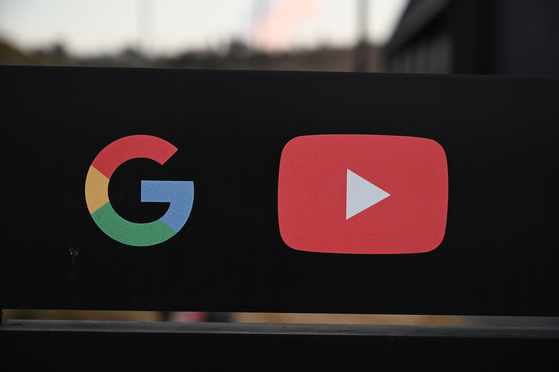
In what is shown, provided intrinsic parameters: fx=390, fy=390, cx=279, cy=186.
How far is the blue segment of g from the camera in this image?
5.67ft

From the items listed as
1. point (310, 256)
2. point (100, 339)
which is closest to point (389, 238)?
point (310, 256)

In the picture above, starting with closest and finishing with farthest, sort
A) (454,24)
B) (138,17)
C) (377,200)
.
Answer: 1. (377,200)
2. (138,17)
3. (454,24)

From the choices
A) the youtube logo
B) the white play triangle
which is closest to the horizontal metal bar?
the youtube logo

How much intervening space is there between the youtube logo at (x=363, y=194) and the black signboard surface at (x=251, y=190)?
0.04 m

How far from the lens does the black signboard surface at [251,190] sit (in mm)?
1724

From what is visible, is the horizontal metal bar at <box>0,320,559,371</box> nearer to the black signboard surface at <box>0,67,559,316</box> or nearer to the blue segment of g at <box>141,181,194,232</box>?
the black signboard surface at <box>0,67,559,316</box>

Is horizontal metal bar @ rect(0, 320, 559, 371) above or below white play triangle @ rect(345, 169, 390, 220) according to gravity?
below

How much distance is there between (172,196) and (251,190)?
0.35 meters

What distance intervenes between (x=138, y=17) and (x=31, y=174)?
1.60 metres

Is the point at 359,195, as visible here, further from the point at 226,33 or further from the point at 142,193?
the point at 226,33

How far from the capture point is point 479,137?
174 cm

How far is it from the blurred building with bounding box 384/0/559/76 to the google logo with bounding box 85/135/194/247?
1.92 m

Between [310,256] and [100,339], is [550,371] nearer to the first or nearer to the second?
[310,256]

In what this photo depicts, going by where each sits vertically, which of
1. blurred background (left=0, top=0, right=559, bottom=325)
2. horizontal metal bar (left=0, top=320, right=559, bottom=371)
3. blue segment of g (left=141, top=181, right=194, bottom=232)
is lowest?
horizontal metal bar (left=0, top=320, right=559, bottom=371)
